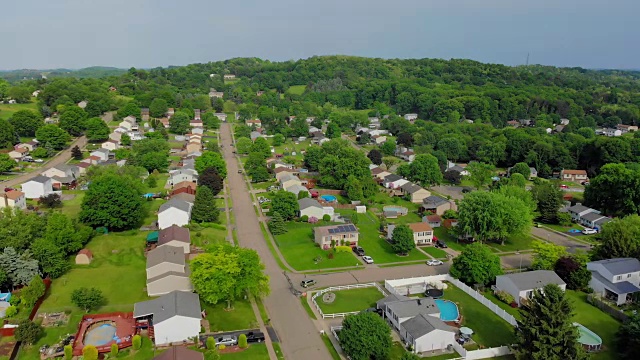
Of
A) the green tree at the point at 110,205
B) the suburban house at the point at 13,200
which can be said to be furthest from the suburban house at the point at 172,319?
the suburban house at the point at 13,200

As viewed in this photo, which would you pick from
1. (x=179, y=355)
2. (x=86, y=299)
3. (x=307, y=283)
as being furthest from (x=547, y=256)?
(x=86, y=299)

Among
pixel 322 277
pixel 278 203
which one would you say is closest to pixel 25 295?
pixel 322 277

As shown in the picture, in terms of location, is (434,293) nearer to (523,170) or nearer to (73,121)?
(523,170)

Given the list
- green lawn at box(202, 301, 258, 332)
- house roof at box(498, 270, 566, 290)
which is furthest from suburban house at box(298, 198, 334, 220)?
house roof at box(498, 270, 566, 290)

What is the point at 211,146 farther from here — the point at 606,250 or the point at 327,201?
the point at 606,250

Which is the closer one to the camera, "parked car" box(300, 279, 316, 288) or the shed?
"parked car" box(300, 279, 316, 288)

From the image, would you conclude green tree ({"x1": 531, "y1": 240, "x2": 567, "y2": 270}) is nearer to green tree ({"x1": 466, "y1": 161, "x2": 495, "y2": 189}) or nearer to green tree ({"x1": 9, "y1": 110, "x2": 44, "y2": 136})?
green tree ({"x1": 466, "y1": 161, "x2": 495, "y2": 189})
